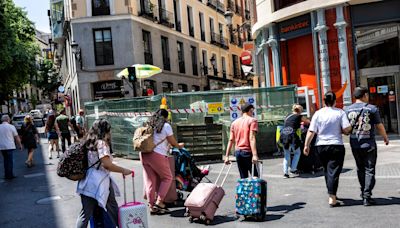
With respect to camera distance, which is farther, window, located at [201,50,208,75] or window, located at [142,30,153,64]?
window, located at [201,50,208,75]

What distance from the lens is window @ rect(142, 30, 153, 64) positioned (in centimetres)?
2925

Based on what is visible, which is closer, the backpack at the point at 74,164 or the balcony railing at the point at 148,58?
the backpack at the point at 74,164

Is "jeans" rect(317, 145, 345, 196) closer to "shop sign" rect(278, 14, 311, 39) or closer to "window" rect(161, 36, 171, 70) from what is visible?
"shop sign" rect(278, 14, 311, 39)

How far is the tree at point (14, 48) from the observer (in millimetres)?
28578

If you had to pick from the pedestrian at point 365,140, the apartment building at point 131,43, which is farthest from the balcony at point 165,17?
the pedestrian at point 365,140

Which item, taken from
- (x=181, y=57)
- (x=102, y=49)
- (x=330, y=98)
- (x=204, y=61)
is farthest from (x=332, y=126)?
(x=204, y=61)

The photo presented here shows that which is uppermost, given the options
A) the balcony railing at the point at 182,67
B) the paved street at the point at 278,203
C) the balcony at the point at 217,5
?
the balcony at the point at 217,5

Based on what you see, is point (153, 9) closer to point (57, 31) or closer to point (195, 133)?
point (57, 31)

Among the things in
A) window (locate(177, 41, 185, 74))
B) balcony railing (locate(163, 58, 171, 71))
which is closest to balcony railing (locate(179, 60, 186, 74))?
window (locate(177, 41, 185, 74))

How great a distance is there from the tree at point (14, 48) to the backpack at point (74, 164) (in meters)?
25.0

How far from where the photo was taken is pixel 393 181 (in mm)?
8438

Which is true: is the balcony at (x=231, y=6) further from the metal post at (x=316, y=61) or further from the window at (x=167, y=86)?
the metal post at (x=316, y=61)

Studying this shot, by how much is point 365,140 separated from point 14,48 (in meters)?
30.4

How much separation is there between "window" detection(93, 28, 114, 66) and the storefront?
16785 millimetres
